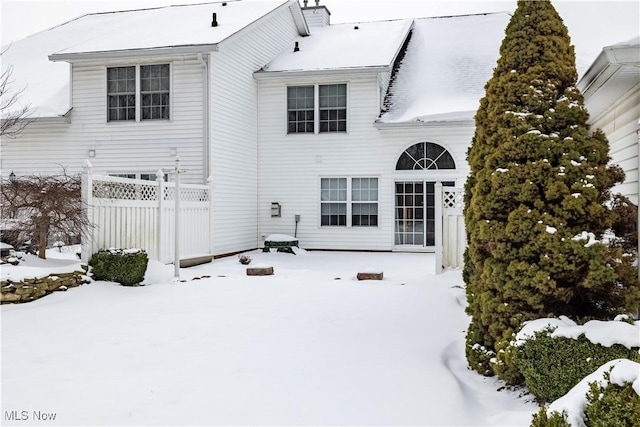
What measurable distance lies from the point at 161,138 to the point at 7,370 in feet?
32.3

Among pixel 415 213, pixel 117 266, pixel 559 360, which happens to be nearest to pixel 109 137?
pixel 117 266

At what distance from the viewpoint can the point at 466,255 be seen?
16.4 ft

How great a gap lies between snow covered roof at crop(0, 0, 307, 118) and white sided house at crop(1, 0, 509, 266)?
7 cm

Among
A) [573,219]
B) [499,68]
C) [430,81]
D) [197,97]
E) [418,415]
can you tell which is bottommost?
[418,415]

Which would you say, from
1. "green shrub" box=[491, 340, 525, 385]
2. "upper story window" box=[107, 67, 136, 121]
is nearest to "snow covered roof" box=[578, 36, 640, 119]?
"green shrub" box=[491, 340, 525, 385]

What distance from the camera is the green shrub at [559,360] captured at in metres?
3.21

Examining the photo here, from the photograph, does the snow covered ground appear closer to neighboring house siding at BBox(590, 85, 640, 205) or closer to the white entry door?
neighboring house siding at BBox(590, 85, 640, 205)

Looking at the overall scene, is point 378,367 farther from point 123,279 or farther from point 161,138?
point 161,138

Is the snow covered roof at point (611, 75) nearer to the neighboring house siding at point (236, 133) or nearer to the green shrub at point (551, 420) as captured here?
the green shrub at point (551, 420)

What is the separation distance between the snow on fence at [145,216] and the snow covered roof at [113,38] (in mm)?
3925

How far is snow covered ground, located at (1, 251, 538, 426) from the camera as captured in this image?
11.5 ft

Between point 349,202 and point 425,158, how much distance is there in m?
2.37

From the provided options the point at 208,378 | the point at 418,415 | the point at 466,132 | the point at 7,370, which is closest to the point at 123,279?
the point at 7,370

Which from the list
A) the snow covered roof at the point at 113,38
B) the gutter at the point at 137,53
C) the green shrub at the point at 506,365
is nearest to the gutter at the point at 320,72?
the snow covered roof at the point at 113,38
